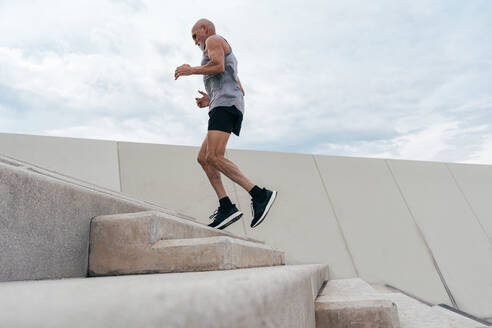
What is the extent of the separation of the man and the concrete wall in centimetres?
123

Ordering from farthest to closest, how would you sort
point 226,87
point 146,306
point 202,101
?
point 202,101 → point 226,87 → point 146,306

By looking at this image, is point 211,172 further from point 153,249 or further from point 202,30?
point 153,249

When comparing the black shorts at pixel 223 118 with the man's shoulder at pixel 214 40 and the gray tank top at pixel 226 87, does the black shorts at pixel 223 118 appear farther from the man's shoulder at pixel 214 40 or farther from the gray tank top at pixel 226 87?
the man's shoulder at pixel 214 40

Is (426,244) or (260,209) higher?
(260,209)

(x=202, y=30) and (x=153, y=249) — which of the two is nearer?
(x=153, y=249)

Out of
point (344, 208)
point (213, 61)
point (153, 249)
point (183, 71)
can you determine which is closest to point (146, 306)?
point (153, 249)

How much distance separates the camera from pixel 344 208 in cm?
391

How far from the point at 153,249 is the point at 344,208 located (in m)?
3.31

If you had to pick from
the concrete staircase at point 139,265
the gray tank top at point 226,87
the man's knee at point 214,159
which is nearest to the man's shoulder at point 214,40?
the gray tank top at point 226,87

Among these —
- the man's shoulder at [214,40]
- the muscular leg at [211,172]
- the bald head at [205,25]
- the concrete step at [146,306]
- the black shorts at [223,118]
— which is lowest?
the concrete step at [146,306]

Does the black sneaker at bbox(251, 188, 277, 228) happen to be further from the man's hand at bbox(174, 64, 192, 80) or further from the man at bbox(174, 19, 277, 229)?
the man's hand at bbox(174, 64, 192, 80)

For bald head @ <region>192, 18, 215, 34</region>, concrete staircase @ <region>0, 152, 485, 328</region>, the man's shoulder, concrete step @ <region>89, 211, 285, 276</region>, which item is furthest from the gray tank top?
concrete step @ <region>89, 211, 285, 276</region>

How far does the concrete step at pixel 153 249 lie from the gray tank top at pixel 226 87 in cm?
130

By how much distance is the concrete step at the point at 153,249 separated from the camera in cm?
89
